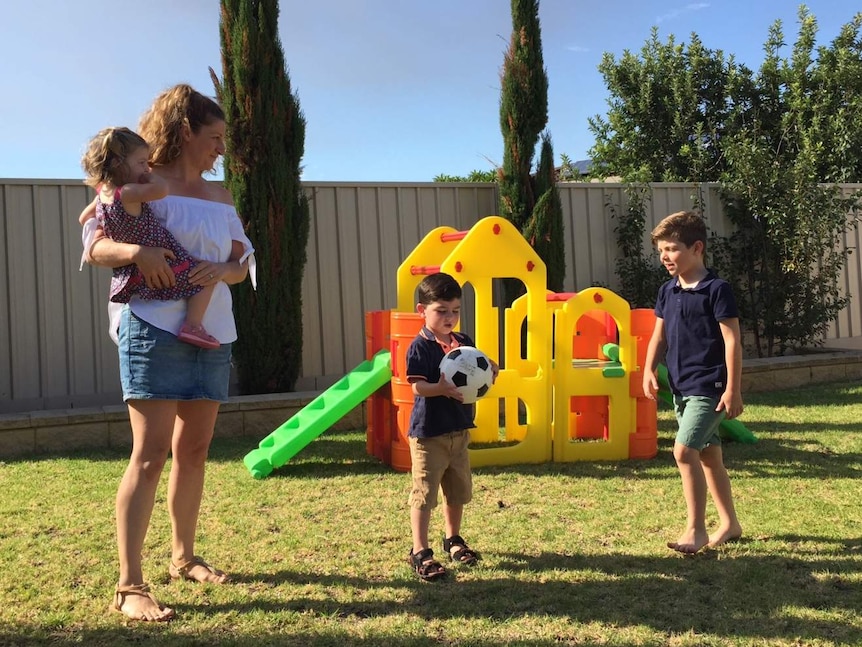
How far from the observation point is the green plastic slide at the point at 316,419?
504 cm

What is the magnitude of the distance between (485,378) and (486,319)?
2.25 metres

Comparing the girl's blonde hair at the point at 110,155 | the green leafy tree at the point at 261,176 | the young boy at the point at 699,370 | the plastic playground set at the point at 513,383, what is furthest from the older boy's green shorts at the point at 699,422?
the green leafy tree at the point at 261,176

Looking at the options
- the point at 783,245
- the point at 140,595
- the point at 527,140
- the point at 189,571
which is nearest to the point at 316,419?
the point at 189,571

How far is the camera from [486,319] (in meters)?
5.54

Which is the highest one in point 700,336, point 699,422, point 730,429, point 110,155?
point 110,155

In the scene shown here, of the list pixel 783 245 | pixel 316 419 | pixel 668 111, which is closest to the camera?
pixel 316 419

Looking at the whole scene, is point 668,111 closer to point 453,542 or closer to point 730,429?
point 730,429

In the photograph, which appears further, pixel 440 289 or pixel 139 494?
pixel 440 289

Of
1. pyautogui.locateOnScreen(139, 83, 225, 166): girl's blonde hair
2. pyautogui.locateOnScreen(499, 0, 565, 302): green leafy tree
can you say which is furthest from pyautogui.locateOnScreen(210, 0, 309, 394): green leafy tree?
pyautogui.locateOnScreen(139, 83, 225, 166): girl's blonde hair

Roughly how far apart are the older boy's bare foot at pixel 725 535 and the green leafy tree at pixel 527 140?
5254 millimetres

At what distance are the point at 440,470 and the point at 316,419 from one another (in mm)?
2064

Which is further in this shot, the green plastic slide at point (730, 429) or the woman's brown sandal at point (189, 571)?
the green plastic slide at point (730, 429)

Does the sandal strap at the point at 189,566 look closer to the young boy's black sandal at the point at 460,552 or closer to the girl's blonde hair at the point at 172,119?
the young boy's black sandal at the point at 460,552

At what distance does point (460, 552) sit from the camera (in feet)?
10.9
